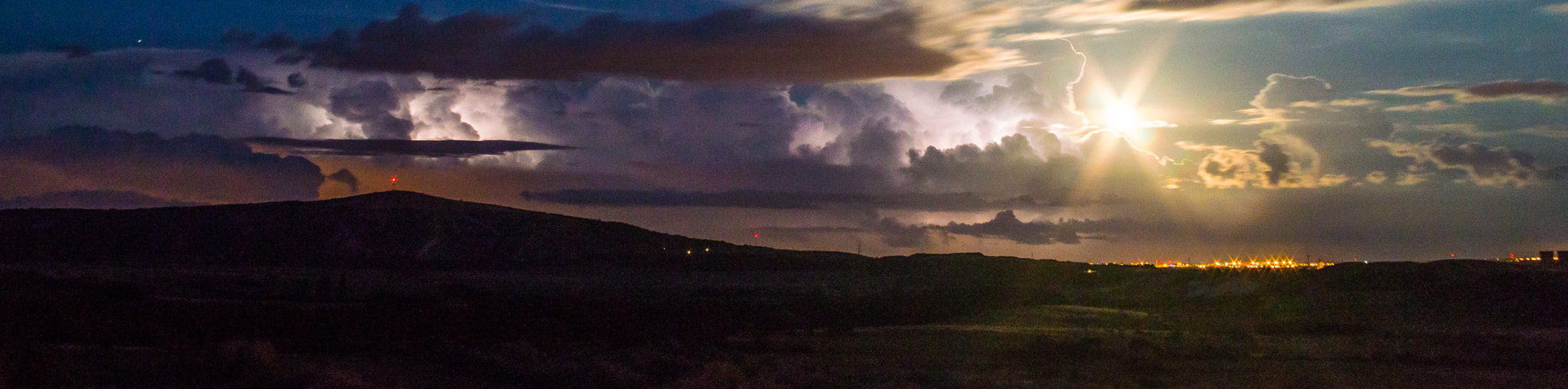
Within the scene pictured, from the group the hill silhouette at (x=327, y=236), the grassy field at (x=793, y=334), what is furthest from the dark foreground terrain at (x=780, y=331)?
the hill silhouette at (x=327, y=236)

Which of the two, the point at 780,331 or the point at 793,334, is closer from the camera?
the point at 793,334

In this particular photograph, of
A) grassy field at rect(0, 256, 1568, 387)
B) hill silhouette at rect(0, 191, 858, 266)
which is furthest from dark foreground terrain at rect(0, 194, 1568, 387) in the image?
hill silhouette at rect(0, 191, 858, 266)

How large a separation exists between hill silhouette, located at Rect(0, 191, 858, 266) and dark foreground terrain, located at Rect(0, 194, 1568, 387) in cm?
1091

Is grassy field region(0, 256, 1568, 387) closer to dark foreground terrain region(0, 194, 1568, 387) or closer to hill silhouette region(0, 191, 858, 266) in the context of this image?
dark foreground terrain region(0, 194, 1568, 387)

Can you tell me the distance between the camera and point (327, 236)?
10775 centimetres

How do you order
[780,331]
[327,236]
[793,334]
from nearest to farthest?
[793,334] < [780,331] < [327,236]

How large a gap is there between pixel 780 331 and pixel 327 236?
263 ft

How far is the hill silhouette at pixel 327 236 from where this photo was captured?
3981 inches

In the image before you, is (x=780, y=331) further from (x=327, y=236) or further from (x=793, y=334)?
(x=327, y=236)

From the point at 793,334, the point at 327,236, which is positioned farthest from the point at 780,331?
the point at 327,236

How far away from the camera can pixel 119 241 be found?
103438mm

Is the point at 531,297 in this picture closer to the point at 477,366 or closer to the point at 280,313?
the point at 280,313

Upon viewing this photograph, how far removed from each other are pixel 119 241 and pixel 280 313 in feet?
250

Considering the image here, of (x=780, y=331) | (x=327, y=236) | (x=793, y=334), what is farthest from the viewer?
(x=327, y=236)
